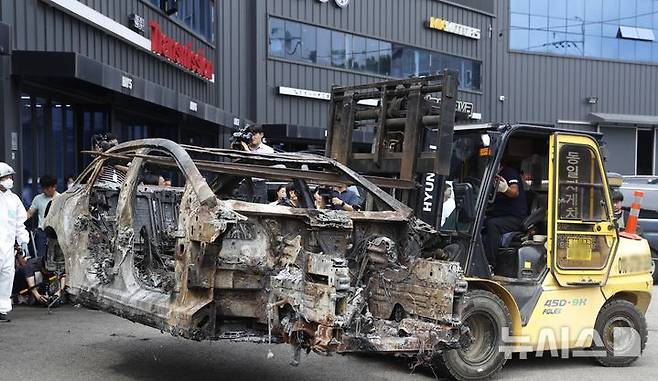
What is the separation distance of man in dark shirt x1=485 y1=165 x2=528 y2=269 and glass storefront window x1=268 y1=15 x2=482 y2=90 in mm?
17481

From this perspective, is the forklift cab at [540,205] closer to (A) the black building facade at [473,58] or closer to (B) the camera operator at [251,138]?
(B) the camera operator at [251,138]

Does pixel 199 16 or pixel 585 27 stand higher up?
pixel 585 27

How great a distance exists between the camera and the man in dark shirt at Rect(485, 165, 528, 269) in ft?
24.9

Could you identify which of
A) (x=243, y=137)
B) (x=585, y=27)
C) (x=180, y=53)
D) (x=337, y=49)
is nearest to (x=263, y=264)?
(x=243, y=137)

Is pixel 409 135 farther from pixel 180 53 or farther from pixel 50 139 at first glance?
pixel 180 53

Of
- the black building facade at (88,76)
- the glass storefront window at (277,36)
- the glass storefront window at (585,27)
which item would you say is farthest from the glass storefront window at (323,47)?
the glass storefront window at (585,27)

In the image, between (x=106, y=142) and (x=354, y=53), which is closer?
(x=106, y=142)

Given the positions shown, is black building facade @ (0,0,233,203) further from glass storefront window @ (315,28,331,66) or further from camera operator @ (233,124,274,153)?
glass storefront window @ (315,28,331,66)

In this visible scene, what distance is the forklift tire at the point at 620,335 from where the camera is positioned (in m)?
7.96

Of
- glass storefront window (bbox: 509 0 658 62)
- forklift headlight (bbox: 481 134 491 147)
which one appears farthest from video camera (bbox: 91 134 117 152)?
glass storefront window (bbox: 509 0 658 62)

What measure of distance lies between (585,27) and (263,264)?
30.8 m

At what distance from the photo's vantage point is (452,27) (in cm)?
2969

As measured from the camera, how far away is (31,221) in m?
10.9

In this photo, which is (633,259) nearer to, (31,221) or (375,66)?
(31,221)
